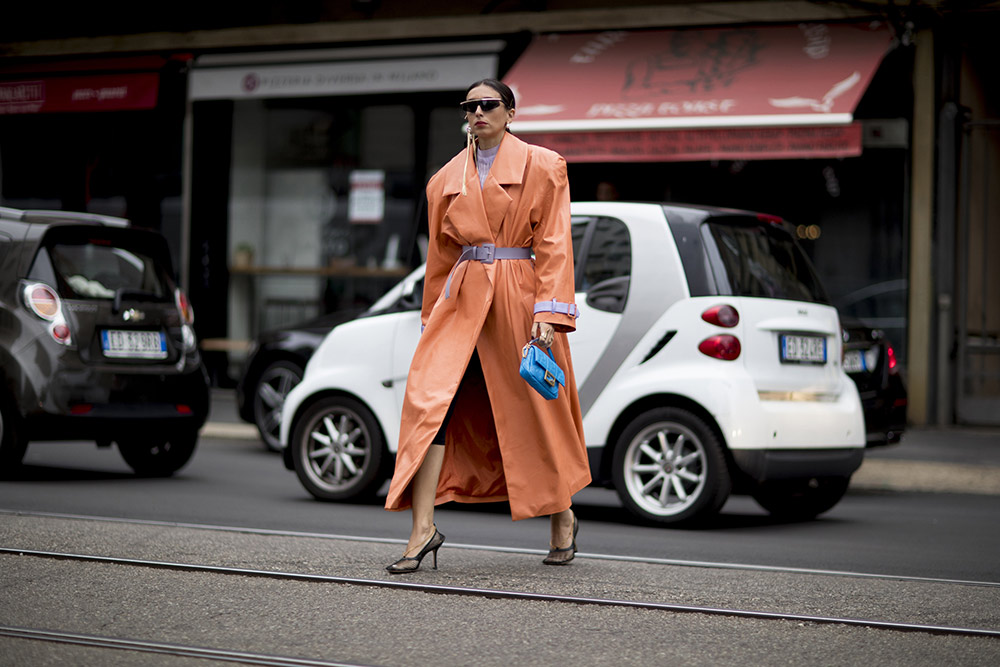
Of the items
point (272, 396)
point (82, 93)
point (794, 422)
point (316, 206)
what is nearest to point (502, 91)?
point (794, 422)

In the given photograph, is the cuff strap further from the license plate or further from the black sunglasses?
the license plate

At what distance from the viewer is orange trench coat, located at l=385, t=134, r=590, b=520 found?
5.65 meters

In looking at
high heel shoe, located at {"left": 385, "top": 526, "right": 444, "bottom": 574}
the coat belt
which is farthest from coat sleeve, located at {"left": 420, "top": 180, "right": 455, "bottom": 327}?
high heel shoe, located at {"left": 385, "top": 526, "right": 444, "bottom": 574}

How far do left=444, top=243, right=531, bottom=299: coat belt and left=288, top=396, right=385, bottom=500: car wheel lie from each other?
2584mm

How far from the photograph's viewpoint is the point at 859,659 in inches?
170

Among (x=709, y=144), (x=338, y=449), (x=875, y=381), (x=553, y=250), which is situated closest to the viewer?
(x=553, y=250)

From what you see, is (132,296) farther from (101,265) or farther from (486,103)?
(486,103)

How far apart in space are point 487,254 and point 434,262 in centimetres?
27

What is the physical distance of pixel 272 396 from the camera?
1161 centimetres

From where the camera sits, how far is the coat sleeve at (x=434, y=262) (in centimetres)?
586

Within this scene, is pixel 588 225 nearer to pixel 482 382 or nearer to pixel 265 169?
pixel 482 382

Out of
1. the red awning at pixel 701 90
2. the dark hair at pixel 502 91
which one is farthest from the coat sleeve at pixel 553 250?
the red awning at pixel 701 90

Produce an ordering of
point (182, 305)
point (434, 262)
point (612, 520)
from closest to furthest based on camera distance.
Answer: point (434, 262) < point (612, 520) < point (182, 305)

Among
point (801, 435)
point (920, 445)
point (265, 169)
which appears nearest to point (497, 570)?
point (801, 435)
